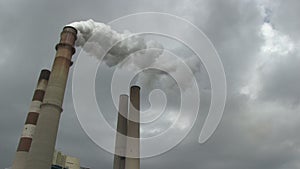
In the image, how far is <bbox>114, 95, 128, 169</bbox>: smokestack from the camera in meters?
32.3

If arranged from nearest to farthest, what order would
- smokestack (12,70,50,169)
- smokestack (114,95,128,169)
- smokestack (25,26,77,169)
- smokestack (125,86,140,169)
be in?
1. smokestack (25,26,77,169)
2. smokestack (12,70,50,169)
3. smokestack (125,86,140,169)
4. smokestack (114,95,128,169)

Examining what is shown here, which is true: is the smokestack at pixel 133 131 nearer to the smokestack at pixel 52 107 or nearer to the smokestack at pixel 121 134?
the smokestack at pixel 121 134

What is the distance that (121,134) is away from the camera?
111ft

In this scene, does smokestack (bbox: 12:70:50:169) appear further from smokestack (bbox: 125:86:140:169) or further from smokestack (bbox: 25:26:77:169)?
smokestack (bbox: 125:86:140:169)

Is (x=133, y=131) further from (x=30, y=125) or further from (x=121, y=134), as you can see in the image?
(x=30, y=125)

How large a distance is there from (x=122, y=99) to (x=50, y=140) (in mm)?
14851

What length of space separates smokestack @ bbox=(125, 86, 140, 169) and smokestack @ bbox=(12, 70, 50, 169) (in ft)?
33.8

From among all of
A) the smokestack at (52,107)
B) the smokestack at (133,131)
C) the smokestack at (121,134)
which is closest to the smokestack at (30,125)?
the smokestack at (52,107)

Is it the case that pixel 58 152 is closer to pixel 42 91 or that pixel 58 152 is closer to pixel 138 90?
pixel 42 91

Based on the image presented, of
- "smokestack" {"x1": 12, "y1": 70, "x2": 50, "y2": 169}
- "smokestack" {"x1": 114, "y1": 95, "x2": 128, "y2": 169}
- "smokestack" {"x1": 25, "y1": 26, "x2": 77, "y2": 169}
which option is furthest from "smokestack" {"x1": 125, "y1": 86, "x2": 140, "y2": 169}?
"smokestack" {"x1": 12, "y1": 70, "x2": 50, "y2": 169}

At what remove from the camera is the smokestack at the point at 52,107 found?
21984 millimetres

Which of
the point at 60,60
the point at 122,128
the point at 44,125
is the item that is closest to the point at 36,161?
the point at 44,125

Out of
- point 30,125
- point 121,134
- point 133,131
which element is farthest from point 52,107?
point 121,134

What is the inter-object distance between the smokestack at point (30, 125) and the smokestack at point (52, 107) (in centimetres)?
369
